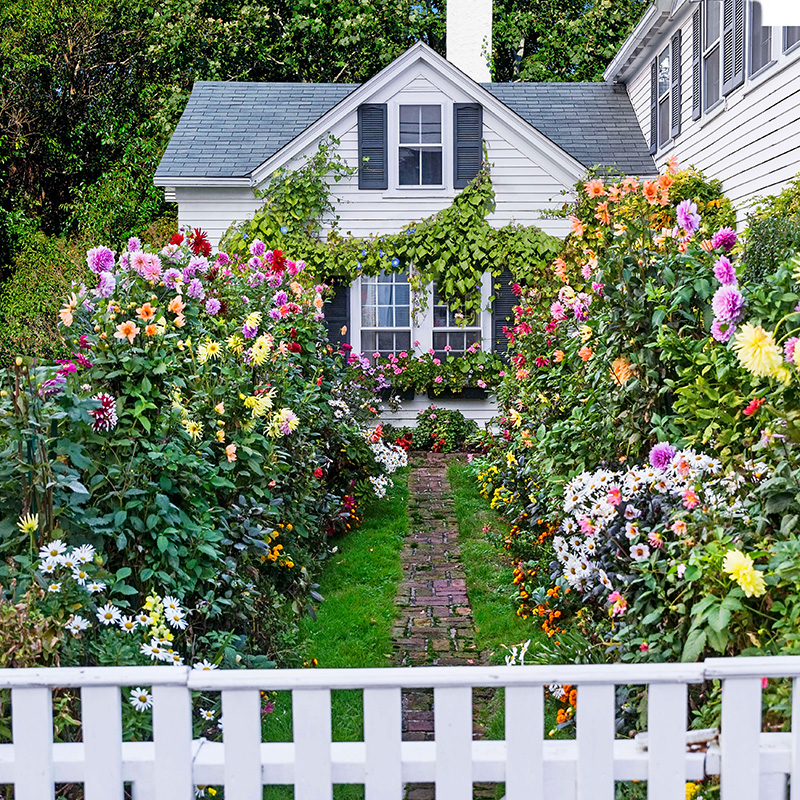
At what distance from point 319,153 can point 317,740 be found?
10.2 meters

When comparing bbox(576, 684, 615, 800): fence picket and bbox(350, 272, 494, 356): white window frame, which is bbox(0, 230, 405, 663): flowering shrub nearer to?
bbox(576, 684, 615, 800): fence picket

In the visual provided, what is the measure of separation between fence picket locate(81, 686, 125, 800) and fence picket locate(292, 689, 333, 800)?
1.28 ft

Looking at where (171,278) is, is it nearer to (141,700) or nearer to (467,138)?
(141,700)

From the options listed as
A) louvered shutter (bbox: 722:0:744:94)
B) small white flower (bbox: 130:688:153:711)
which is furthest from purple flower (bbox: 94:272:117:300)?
louvered shutter (bbox: 722:0:744:94)

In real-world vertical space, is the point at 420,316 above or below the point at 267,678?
above

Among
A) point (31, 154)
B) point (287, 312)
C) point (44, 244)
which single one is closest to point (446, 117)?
point (287, 312)

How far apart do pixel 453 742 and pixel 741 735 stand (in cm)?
60

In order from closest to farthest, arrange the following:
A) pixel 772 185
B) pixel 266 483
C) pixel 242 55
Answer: pixel 266 483 → pixel 772 185 → pixel 242 55

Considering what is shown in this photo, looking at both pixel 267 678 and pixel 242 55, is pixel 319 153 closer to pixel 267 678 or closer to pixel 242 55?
pixel 242 55

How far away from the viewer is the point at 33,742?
1959mm

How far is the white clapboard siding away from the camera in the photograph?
8.23 m

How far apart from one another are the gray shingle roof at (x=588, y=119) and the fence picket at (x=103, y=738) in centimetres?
1113

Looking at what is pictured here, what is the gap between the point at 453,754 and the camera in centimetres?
192

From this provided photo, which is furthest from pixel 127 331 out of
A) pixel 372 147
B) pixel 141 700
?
pixel 372 147
